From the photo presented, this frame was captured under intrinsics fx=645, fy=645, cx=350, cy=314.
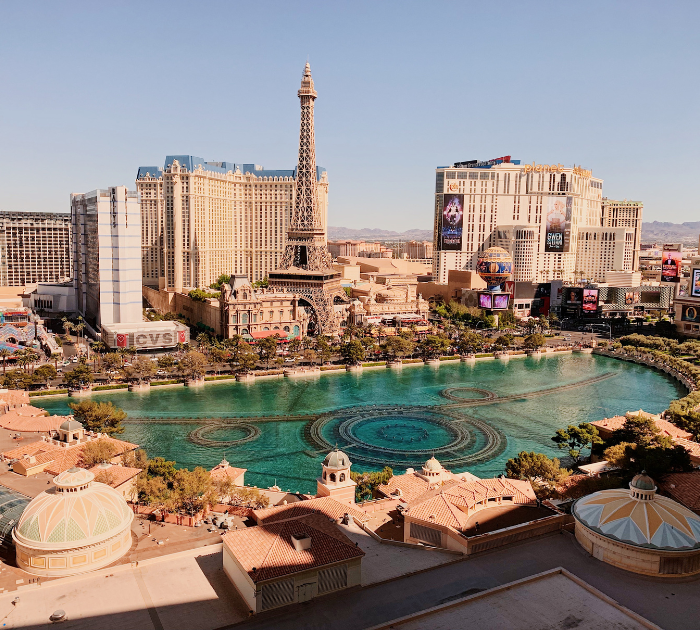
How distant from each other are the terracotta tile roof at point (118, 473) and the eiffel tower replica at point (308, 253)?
173 ft

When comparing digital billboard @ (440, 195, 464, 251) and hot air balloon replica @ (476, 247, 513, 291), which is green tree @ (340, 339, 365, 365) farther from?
digital billboard @ (440, 195, 464, 251)

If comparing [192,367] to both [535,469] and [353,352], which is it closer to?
[353,352]

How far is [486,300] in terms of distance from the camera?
315ft

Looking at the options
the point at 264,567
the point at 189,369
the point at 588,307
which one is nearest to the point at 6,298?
the point at 189,369

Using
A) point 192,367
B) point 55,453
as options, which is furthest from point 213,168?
point 55,453

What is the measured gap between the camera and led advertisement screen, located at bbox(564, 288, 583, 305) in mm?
96000

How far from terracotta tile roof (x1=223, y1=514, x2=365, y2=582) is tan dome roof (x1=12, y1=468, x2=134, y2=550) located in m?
4.51

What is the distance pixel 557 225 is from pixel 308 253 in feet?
184

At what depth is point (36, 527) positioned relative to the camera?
62.7 feet

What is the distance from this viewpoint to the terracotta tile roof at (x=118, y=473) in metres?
27.4

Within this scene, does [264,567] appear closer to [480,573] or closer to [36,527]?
[480,573]

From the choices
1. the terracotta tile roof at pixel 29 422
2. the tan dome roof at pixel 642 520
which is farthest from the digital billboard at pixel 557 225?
the tan dome roof at pixel 642 520

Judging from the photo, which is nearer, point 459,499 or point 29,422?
point 459,499

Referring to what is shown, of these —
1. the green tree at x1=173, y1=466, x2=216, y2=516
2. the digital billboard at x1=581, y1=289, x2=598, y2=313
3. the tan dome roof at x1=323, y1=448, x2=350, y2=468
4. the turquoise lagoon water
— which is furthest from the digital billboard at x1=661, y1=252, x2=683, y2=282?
the green tree at x1=173, y1=466, x2=216, y2=516
